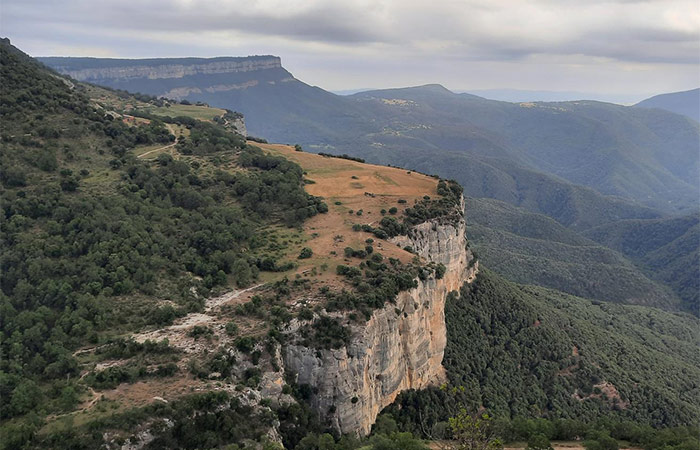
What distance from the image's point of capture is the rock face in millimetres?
46188

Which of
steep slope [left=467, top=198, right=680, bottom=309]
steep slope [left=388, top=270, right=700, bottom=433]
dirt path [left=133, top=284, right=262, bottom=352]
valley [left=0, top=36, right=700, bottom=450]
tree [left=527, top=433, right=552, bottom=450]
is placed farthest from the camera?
steep slope [left=467, top=198, right=680, bottom=309]

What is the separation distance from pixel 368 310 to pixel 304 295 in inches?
284

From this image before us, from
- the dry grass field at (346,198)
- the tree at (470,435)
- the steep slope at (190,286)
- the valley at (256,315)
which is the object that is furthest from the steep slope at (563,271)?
the tree at (470,435)

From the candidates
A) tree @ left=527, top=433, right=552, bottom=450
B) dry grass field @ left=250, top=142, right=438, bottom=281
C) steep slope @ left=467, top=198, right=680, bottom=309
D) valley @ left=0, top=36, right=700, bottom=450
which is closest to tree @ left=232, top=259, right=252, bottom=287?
valley @ left=0, top=36, right=700, bottom=450

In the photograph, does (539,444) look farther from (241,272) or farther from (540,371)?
(241,272)

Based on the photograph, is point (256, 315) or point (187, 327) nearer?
point (187, 327)

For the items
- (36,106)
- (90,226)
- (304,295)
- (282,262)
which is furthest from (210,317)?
(36,106)

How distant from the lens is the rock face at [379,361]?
46.2 m

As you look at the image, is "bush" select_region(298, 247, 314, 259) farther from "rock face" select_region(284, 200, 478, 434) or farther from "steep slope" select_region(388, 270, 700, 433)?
"steep slope" select_region(388, 270, 700, 433)

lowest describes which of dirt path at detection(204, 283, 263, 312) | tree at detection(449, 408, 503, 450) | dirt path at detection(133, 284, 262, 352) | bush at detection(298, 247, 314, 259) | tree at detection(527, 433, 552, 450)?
tree at detection(527, 433, 552, 450)

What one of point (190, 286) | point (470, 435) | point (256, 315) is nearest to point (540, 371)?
point (256, 315)

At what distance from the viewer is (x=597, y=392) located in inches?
2992

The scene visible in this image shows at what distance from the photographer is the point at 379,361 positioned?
167 feet

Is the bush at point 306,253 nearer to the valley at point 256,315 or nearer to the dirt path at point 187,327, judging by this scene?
the valley at point 256,315
